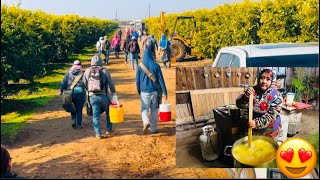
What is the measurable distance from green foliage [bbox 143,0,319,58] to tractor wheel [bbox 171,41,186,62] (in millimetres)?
699

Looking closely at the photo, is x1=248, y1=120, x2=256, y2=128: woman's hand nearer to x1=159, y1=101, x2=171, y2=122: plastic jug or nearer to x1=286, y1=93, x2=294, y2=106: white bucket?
Result: x1=286, y1=93, x2=294, y2=106: white bucket

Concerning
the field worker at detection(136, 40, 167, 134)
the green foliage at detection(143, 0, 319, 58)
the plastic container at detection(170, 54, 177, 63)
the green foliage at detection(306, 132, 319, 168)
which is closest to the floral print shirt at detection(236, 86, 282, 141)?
the green foliage at detection(306, 132, 319, 168)

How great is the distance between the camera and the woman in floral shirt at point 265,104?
4.35 meters

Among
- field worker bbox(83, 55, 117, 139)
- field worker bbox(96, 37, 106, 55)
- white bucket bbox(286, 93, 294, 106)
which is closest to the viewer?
white bucket bbox(286, 93, 294, 106)

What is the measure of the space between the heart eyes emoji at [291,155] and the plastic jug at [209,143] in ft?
2.47

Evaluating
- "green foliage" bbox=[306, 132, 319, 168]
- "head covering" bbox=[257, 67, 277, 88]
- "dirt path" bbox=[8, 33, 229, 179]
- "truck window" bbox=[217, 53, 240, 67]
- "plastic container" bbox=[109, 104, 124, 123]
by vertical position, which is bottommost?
"dirt path" bbox=[8, 33, 229, 179]

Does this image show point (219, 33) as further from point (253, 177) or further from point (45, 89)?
point (253, 177)

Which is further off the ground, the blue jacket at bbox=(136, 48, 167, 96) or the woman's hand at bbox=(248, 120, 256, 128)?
the blue jacket at bbox=(136, 48, 167, 96)

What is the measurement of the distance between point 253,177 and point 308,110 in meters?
0.93

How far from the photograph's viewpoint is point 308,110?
13.9 feet

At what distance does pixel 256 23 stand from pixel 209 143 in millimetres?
11211

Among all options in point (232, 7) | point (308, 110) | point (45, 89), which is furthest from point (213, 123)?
point (232, 7)

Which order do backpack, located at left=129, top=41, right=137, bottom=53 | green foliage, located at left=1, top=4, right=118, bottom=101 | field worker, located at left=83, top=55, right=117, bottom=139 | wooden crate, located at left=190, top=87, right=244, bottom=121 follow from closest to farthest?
1. wooden crate, located at left=190, top=87, right=244, bottom=121
2. field worker, located at left=83, top=55, right=117, bottom=139
3. green foliage, located at left=1, top=4, right=118, bottom=101
4. backpack, located at left=129, top=41, right=137, bottom=53

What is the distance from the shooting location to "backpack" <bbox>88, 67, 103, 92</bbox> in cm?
775
